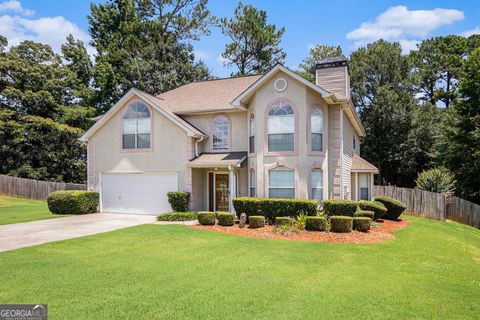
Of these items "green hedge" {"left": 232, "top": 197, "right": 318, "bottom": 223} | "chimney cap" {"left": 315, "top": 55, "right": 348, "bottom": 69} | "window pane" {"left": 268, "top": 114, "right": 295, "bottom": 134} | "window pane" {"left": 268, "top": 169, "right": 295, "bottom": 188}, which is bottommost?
"green hedge" {"left": 232, "top": 197, "right": 318, "bottom": 223}

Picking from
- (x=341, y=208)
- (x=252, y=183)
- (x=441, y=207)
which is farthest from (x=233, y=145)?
(x=441, y=207)

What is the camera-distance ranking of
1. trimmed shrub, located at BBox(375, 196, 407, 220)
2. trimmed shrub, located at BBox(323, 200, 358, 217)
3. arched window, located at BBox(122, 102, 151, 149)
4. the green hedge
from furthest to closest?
1. arched window, located at BBox(122, 102, 151, 149)
2. trimmed shrub, located at BBox(375, 196, 407, 220)
3. the green hedge
4. trimmed shrub, located at BBox(323, 200, 358, 217)

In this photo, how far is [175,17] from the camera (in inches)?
1540

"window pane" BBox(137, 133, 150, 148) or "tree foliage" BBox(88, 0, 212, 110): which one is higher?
"tree foliage" BBox(88, 0, 212, 110)

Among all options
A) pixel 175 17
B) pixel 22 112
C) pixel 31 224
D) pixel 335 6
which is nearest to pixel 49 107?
pixel 22 112

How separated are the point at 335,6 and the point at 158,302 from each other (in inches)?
556

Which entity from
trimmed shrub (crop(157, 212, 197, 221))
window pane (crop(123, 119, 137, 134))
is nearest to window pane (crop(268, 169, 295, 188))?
trimmed shrub (crop(157, 212, 197, 221))

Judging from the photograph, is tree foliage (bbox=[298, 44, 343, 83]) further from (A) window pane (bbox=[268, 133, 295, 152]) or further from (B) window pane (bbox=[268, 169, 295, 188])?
(B) window pane (bbox=[268, 169, 295, 188])

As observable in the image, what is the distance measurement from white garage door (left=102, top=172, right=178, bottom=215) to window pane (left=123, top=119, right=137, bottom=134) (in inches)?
100

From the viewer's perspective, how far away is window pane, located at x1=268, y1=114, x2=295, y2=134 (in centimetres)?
1636

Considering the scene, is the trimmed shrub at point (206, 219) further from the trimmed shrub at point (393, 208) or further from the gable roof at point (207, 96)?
the trimmed shrub at point (393, 208)

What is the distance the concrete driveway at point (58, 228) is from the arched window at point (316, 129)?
8922 mm

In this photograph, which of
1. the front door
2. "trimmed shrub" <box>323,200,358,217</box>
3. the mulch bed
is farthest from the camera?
the front door

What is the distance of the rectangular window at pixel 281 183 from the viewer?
1617 cm
